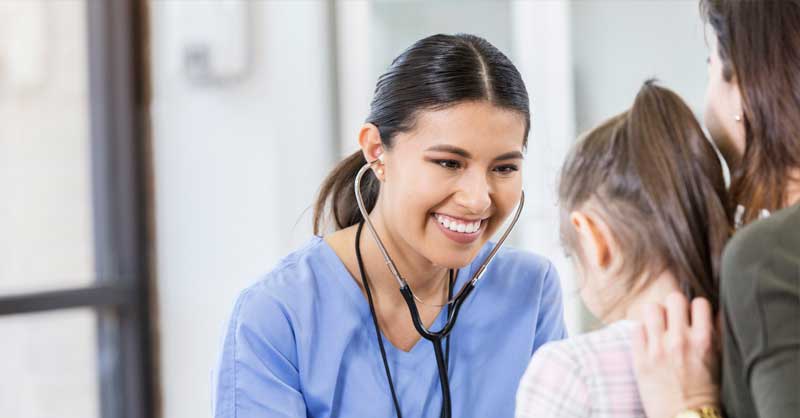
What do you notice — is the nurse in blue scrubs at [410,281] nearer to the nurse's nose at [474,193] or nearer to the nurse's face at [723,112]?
the nurse's nose at [474,193]

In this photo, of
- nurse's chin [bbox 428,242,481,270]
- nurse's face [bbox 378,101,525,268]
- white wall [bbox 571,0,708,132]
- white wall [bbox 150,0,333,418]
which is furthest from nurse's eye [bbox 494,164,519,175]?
white wall [bbox 150,0,333,418]

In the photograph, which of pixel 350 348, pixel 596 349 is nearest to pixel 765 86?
pixel 596 349

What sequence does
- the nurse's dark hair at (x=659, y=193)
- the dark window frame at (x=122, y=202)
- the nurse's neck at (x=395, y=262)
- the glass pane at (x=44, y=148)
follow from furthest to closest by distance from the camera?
the dark window frame at (x=122, y=202) < the glass pane at (x=44, y=148) < the nurse's neck at (x=395, y=262) < the nurse's dark hair at (x=659, y=193)

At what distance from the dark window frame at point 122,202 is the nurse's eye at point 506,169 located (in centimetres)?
158

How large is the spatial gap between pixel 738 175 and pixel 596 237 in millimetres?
160

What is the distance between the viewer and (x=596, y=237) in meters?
0.98

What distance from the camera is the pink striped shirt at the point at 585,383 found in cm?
92

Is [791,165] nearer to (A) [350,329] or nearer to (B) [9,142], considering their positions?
(A) [350,329]

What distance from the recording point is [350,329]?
4.42 feet

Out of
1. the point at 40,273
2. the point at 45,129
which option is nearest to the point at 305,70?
the point at 45,129

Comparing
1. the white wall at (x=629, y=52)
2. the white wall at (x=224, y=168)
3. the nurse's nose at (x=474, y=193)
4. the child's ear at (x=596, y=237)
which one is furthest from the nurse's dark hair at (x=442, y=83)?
the white wall at (x=224, y=168)

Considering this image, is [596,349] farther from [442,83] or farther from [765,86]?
[442,83]

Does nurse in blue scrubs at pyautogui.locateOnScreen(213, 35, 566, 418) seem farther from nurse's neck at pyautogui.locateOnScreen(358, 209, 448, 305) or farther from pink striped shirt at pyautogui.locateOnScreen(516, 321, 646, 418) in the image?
pink striped shirt at pyautogui.locateOnScreen(516, 321, 646, 418)

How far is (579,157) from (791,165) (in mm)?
218
